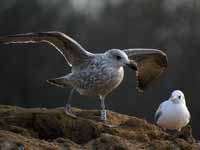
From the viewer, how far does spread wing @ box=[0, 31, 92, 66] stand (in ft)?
20.9

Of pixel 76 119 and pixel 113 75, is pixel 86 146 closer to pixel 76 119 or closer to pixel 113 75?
pixel 76 119

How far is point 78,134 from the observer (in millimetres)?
5371

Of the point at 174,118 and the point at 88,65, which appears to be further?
the point at 174,118

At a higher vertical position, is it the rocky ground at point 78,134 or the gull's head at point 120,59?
the gull's head at point 120,59

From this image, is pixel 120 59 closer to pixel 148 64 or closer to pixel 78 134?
pixel 78 134

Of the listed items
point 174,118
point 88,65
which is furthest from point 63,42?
point 174,118

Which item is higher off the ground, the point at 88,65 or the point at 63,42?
the point at 63,42

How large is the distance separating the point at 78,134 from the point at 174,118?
2.51 m

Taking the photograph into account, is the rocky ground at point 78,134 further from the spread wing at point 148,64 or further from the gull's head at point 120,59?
the spread wing at point 148,64

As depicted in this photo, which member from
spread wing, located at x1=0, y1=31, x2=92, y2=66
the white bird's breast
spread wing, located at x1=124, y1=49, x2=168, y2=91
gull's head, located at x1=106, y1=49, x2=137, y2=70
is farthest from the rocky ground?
the white bird's breast

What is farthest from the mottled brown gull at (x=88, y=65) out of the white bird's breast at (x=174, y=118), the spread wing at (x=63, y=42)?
the white bird's breast at (x=174, y=118)

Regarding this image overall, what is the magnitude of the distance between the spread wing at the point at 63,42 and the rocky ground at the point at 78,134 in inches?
28.2

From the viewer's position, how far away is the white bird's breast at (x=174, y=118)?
25.3ft

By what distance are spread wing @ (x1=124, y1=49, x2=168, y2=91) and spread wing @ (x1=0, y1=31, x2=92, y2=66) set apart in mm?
534
